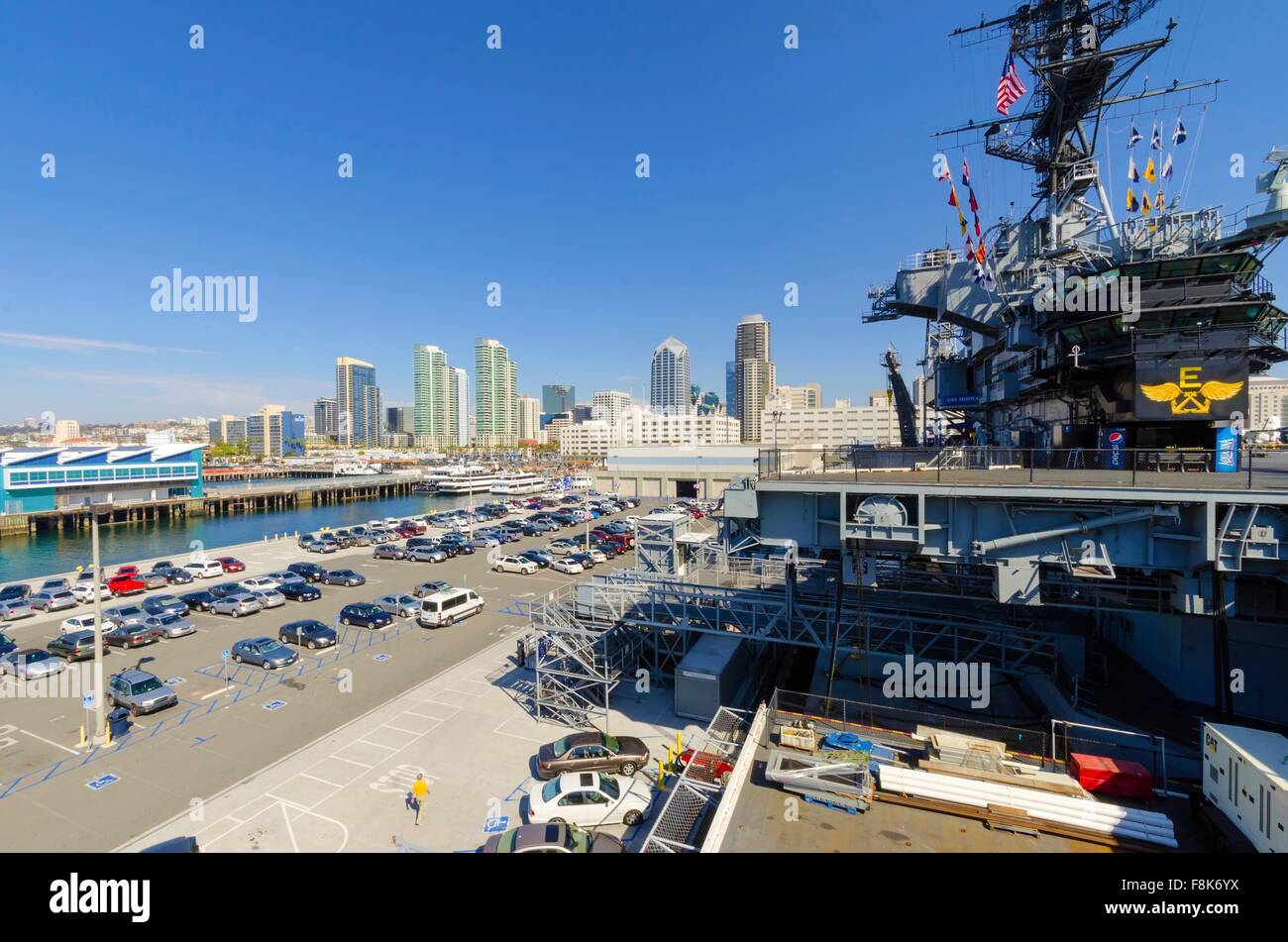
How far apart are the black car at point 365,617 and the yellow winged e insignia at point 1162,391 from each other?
31725 millimetres

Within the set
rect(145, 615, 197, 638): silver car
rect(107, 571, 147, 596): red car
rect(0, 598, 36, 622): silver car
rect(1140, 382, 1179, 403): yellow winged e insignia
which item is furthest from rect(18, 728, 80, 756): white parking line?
rect(1140, 382, 1179, 403): yellow winged e insignia

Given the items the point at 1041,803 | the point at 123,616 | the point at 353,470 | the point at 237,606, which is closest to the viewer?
the point at 1041,803

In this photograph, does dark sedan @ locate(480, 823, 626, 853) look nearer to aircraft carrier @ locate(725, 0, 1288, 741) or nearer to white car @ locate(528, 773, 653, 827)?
white car @ locate(528, 773, 653, 827)

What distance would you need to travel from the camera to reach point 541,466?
166750 millimetres

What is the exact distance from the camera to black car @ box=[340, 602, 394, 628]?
93.2ft

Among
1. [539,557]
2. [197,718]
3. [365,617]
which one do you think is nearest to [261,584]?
[365,617]

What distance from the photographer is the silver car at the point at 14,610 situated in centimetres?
2919

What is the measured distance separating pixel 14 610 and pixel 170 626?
10706 millimetres

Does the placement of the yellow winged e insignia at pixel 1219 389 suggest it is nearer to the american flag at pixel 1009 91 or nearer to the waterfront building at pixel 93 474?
the american flag at pixel 1009 91

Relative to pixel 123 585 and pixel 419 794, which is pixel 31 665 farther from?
pixel 419 794

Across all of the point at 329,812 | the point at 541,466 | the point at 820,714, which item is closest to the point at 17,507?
the point at 329,812

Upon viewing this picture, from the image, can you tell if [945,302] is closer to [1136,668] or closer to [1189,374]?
[1189,374]

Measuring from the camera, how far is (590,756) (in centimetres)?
1566

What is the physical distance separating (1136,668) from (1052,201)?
22104 mm
